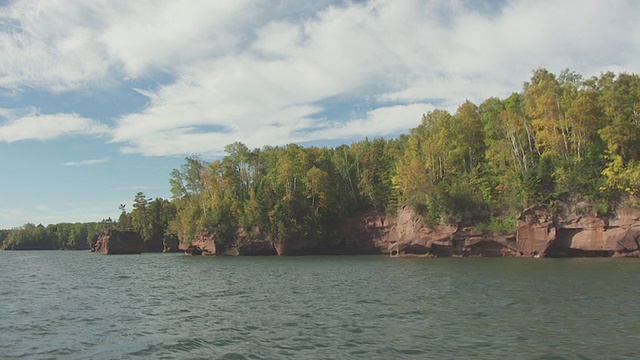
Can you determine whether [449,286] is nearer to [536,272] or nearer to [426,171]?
[536,272]

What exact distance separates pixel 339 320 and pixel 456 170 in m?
62.5

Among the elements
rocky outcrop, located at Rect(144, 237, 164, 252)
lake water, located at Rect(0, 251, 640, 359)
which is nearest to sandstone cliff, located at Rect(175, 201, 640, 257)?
lake water, located at Rect(0, 251, 640, 359)

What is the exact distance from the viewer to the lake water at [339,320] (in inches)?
610

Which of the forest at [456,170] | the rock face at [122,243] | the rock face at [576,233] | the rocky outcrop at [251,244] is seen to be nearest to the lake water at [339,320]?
the rock face at [576,233]

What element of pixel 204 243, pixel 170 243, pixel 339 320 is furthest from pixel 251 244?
pixel 339 320

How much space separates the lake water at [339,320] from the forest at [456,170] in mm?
29677

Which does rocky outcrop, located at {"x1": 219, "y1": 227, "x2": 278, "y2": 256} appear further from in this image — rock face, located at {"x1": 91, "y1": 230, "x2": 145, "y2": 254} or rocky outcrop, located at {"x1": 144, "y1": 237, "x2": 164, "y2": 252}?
rocky outcrop, located at {"x1": 144, "y1": 237, "x2": 164, "y2": 252}

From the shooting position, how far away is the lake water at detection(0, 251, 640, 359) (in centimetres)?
1548

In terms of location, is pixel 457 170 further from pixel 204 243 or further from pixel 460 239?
pixel 204 243

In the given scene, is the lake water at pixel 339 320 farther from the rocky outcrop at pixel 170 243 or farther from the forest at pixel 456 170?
the rocky outcrop at pixel 170 243

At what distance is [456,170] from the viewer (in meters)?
78.4

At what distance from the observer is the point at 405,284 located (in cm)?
3297

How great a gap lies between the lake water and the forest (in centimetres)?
2968

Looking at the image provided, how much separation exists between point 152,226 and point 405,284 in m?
128
